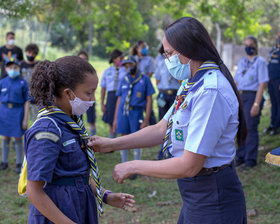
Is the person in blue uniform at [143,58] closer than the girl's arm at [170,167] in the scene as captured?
No

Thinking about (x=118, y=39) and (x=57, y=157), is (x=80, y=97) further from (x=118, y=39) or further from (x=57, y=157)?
(x=118, y=39)

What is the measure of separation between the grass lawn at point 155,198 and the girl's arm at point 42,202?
101 inches

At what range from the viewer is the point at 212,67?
7.07 feet

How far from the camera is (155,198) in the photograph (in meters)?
5.62

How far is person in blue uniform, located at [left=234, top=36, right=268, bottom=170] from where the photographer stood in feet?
21.8

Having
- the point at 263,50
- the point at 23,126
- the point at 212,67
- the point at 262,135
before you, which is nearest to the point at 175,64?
the point at 212,67

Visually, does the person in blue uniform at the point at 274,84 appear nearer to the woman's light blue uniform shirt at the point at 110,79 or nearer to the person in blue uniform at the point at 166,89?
the person in blue uniform at the point at 166,89

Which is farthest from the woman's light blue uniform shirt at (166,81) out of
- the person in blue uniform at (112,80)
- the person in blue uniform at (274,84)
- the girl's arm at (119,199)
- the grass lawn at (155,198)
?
the girl's arm at (119,199)

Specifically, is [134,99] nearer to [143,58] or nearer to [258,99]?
[258,99]

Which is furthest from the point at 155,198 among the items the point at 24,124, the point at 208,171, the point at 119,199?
the point at 208,171

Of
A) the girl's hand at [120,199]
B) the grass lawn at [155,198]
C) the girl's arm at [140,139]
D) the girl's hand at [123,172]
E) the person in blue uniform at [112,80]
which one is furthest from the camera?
the person in blue uniform at [112,80]

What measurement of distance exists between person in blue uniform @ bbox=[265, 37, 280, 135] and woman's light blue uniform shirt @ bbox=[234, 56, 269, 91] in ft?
7.10

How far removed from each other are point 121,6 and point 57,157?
8.98 meters

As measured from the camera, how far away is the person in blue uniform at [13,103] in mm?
6676
